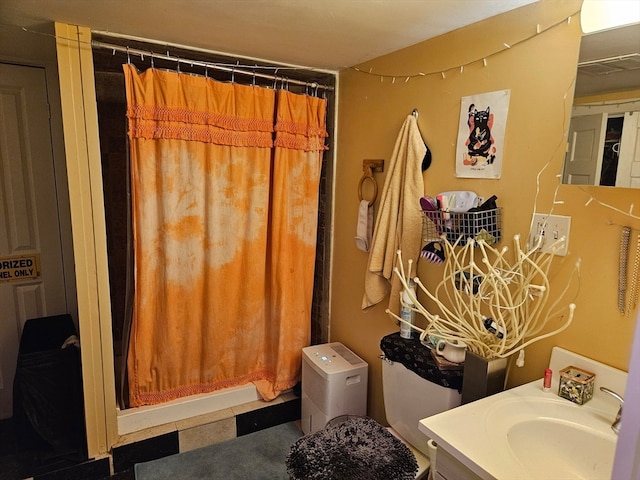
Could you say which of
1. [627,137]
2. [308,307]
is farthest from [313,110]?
[627,137]

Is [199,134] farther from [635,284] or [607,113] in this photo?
[635,284]

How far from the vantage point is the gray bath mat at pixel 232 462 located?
205 centimetres

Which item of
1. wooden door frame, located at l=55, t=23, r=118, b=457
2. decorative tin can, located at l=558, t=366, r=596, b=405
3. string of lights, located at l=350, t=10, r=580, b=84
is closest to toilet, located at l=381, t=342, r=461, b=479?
decorative tin can, located at l=558, t=366, r=596, b=405

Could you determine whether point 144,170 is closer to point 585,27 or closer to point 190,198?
point 190,198

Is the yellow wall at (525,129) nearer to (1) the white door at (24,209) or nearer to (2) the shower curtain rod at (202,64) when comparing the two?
(2) the shower curtain rod at (202,64)

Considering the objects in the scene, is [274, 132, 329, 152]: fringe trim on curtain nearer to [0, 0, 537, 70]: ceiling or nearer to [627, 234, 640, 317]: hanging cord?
[0, 0, 537, 70]: ceiling

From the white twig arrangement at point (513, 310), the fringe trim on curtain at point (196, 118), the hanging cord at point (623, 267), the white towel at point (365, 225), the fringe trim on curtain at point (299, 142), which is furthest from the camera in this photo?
the fringe trim on curtain at point (299, 142)

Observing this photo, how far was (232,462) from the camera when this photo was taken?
2.14 metres

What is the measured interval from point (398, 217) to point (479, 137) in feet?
1.59

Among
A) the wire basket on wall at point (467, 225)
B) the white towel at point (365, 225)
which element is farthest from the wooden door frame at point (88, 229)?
the wire basket on wall at point (467, 225)

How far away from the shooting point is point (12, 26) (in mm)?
1762

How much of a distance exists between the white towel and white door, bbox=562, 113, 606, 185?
1.02 meters

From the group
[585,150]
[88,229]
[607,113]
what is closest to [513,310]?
[585,150]

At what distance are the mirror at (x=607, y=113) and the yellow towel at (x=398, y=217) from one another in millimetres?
632
